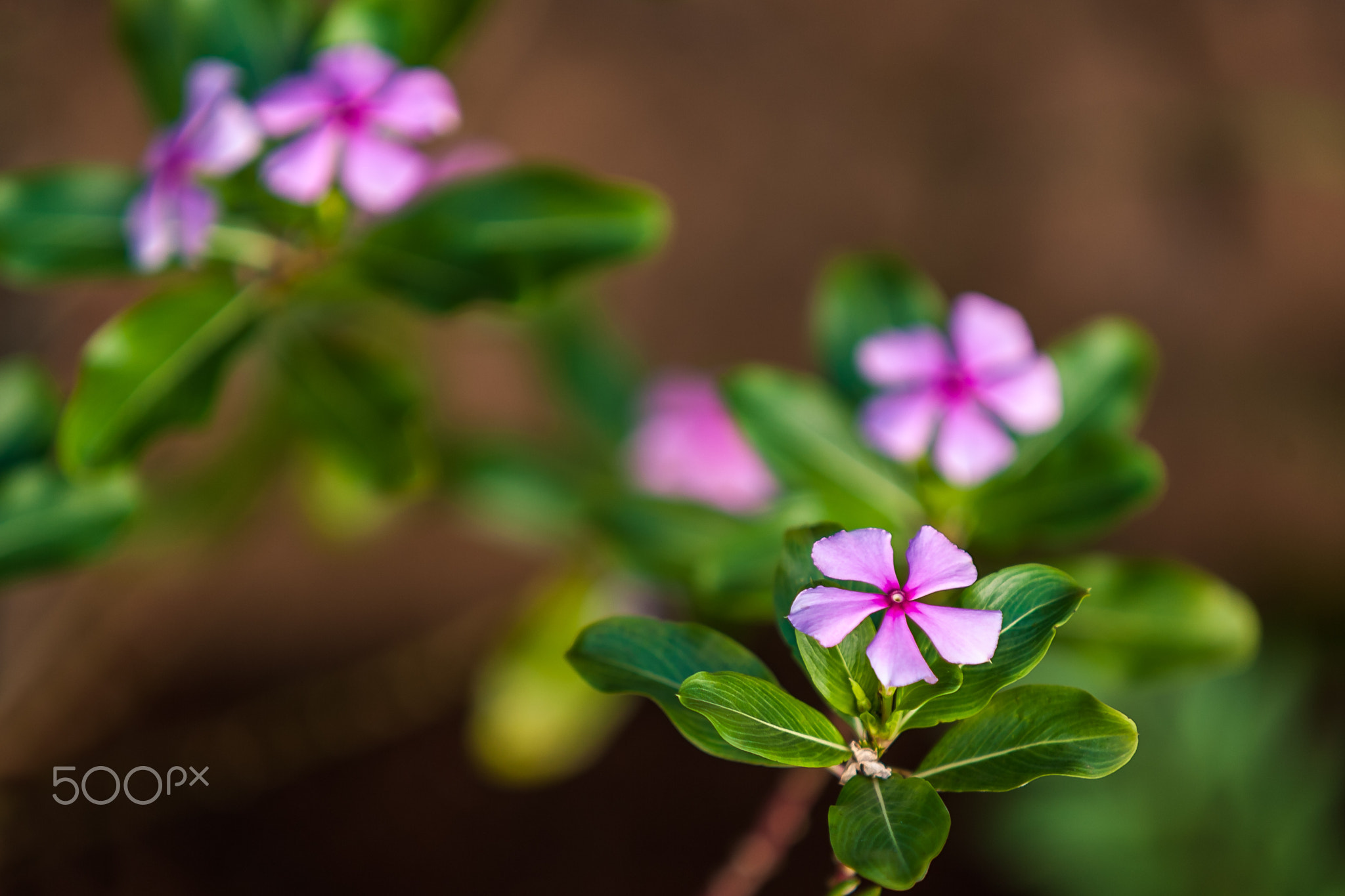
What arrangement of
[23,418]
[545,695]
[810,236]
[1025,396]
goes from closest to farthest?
[1025,396] → [23,418] → [545,695] → [810,236]

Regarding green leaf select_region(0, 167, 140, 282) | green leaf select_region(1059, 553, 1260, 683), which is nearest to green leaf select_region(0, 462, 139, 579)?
green leaf select_region(0, 167, 140, 282)

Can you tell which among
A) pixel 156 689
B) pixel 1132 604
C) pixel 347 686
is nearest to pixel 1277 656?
pixel 1132 604

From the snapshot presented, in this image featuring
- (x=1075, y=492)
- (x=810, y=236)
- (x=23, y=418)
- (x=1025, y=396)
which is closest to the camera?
(x=1025, y=396)

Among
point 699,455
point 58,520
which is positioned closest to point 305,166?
point 58,520

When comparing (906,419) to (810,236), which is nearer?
(906,419)

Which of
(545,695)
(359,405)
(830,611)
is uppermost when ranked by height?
(830,611)

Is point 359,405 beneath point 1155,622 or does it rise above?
beneath

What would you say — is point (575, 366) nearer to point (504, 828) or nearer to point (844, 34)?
point (504, 828)

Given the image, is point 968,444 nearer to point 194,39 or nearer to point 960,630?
point 960,630
